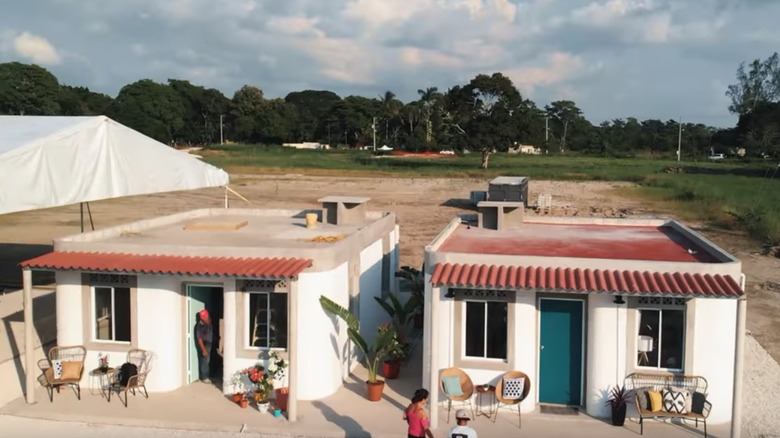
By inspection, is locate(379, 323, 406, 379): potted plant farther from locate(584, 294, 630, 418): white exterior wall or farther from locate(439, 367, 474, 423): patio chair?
locate(584, 294, 630, 418): white exterior wall

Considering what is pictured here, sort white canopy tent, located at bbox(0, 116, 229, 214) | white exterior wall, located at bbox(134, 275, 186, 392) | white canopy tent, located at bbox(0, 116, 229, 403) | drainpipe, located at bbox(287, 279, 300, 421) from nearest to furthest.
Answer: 1. drainpipe, located at bbox(287, 279, 300, 421)
2. white exterior wall, located at bbox(134, 275, 186, 392)
3. white canopy tent, located at bbox(0, 116, 229, 403)
4. white canopy tent, located at bbox(0, 116, 229, 214)

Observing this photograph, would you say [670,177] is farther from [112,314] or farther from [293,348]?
[112,314]

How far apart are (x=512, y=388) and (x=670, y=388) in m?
2.49

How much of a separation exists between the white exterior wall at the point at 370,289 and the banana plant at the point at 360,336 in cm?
129

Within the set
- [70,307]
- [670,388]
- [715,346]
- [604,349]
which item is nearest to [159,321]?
[70,307]

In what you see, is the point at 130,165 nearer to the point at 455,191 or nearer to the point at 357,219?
the point at 357,219

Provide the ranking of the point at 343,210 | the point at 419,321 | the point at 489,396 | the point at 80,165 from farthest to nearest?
1. the point at 343,210
2. the point at 419,321
3. the point at 80,165
4. the point at 489,396

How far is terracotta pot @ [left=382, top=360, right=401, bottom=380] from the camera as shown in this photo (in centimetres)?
1347

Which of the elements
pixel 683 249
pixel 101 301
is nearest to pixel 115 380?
pixel 101 301

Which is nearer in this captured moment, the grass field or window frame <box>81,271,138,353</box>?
window frame <box>81,271,138,353</box>

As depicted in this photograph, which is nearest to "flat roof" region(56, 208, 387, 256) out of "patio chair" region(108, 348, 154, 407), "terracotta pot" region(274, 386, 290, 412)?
"patio chair" region(108, 348, 154, 407)

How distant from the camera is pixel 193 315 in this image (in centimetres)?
1279

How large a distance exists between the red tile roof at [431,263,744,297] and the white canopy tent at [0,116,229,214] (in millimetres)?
8657

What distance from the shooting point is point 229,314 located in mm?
12250
